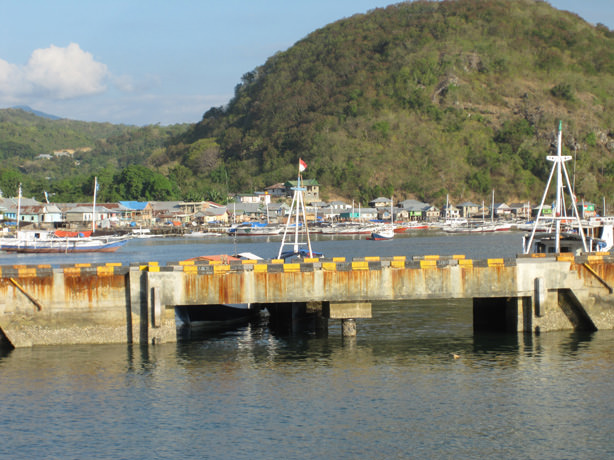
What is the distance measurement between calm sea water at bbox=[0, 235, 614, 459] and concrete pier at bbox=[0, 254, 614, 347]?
1162 mm

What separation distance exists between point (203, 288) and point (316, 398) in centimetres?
875

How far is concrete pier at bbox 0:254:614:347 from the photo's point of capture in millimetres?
34844

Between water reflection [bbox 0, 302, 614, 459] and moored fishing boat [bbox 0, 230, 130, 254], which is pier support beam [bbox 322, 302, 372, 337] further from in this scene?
moored fishing boat [bbox 0, 230, 130, 254]

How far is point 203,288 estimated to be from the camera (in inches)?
1375

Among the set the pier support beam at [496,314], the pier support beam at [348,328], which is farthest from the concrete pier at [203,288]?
the pier support beam at [348,328]

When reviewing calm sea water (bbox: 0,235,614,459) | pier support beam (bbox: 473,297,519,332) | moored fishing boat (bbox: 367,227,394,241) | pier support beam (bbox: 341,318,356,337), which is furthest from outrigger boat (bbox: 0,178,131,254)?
pier support beam (bbox: 473,297,519,332)

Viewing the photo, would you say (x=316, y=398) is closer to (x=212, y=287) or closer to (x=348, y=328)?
(x=212, y=287)

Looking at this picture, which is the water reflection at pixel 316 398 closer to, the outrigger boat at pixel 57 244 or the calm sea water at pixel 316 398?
the calm sea water at pixel 316 398

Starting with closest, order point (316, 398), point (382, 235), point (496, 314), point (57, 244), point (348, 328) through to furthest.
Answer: point (316, 398)
point (348, 328)
point (496, 314)
point (57, 244)
point (382, 235)

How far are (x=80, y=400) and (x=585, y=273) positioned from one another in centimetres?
2411

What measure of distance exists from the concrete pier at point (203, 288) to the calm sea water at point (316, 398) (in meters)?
1.16

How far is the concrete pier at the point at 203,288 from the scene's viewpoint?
3484cm

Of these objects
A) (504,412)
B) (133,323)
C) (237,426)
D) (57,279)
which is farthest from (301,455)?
(57,279)

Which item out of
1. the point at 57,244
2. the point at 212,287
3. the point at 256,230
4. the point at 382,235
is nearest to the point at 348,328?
the point at 212,287
